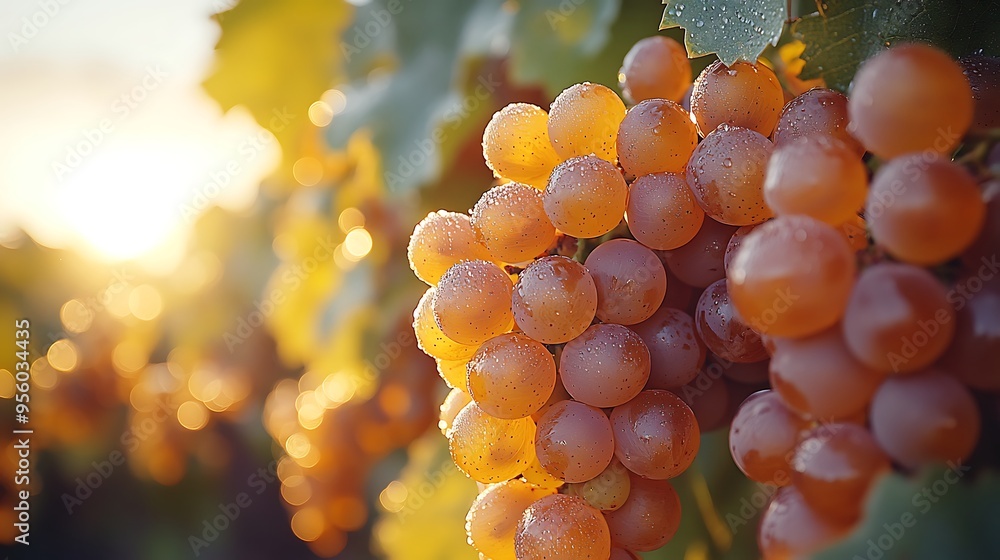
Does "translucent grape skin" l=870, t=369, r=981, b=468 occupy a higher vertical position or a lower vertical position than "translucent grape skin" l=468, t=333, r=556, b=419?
higher

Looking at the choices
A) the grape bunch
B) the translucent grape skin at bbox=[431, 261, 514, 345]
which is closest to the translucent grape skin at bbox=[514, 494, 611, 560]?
the grape bunch

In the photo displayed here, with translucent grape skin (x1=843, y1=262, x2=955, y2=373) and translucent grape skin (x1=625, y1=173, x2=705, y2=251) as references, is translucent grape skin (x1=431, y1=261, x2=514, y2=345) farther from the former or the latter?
Result: translucent grape skin (x1=843, y1=262, x2=955, y2=373)

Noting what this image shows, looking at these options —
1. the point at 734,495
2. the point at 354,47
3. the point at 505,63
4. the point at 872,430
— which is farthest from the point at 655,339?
the point at 354,47

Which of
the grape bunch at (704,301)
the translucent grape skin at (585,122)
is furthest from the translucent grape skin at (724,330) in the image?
the translucent grape skin at (585,122)

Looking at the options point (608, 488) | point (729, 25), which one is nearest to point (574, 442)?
point (608, 488)

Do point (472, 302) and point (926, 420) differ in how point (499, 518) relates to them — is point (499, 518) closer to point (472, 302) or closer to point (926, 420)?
point (472, 302)
